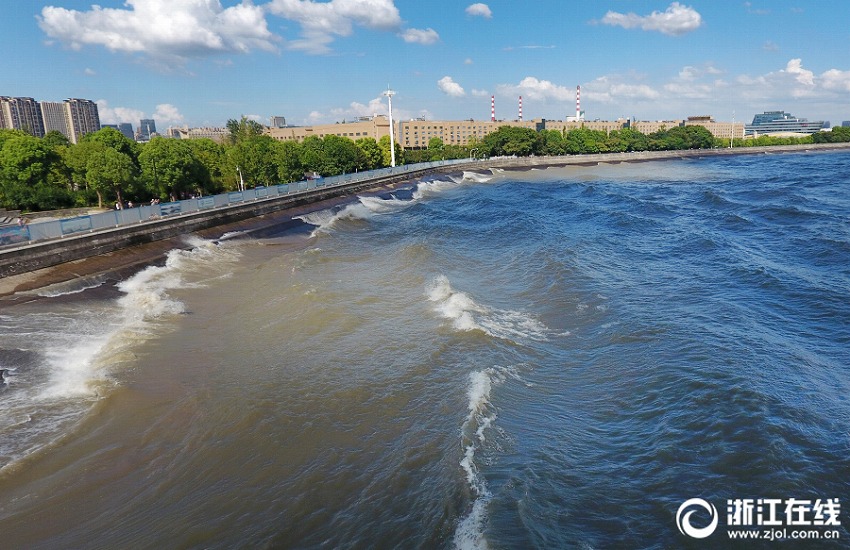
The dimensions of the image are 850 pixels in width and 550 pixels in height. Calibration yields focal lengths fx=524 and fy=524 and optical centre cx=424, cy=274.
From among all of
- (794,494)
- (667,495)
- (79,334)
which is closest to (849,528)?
(794,494)

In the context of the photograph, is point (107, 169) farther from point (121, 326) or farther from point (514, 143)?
point (514, 143)

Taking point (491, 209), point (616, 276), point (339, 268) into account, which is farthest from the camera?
point (491, 209)

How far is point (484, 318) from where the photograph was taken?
1694 cm

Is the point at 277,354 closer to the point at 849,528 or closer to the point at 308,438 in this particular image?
the point at 308,438

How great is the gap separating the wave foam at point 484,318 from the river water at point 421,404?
0.13m

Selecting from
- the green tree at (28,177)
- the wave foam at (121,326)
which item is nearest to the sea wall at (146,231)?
the wave foam at (121,326)

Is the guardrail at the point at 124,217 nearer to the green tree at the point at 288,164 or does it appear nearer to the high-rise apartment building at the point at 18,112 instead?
the green tree at the point at 288,164

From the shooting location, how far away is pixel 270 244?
3259cm

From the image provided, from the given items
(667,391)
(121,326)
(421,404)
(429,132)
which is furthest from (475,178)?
(429,132)

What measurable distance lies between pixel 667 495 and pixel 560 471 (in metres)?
1.68

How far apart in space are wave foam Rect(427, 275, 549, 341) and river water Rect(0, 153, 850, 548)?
0.13 metres

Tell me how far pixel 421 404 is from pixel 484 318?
6.20m

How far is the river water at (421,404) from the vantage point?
7.88 metres

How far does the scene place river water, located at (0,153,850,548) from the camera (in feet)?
25.8
